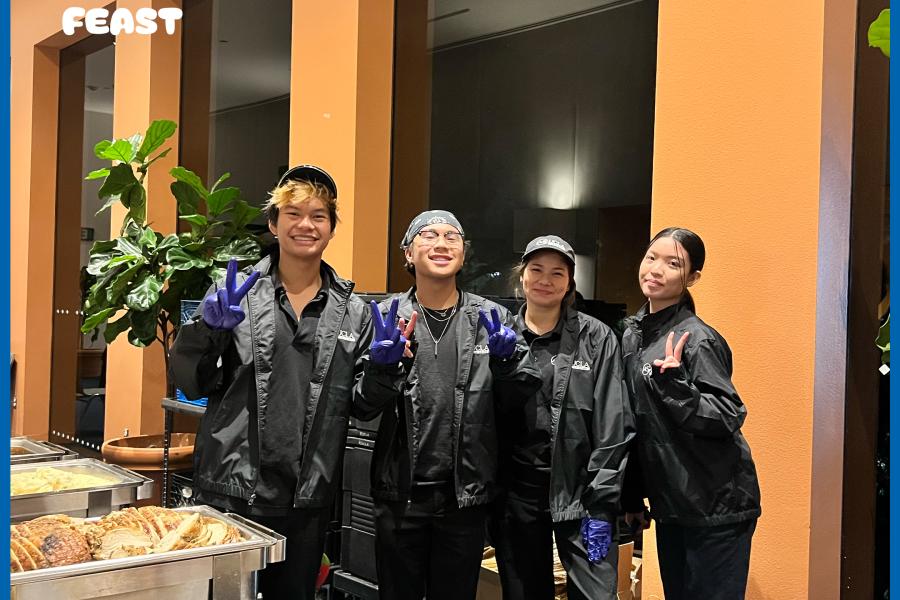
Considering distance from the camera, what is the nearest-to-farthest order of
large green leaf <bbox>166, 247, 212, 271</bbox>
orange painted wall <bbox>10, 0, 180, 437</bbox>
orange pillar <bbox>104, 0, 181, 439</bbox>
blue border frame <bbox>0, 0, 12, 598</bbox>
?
blue border frame <bbox>0, 0, 12, 598</bbox>, large green leaf <bbox>166, 247, 212, 271</bbox>, orange pillar <bbox>104, 0, 181, 439</bbox>, orange painted wall <bbox>10, 0, 180, 437</bbox>

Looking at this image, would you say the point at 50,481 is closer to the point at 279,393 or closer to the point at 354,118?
the point at 279,393

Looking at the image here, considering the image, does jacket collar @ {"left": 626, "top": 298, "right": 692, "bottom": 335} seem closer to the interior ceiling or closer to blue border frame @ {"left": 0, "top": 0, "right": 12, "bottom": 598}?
the interior ceiling

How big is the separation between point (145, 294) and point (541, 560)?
2726 millimetres

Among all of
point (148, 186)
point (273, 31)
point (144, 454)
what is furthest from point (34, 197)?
point (144, 454)

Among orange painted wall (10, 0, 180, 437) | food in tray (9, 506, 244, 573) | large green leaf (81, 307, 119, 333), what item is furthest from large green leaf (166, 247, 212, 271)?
orange painted wall (10, 0, 180, 437)

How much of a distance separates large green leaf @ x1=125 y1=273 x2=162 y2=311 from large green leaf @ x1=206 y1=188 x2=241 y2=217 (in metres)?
0.47

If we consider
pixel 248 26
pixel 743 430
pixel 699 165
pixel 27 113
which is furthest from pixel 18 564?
pixel 27 113

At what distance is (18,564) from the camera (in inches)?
65.6

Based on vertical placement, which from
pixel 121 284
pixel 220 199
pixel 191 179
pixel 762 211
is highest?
pixel 191 179

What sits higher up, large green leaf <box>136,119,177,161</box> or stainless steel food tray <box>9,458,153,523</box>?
large green leaf <box>136,119,177,161</box>

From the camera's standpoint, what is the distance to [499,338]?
8.02 ft

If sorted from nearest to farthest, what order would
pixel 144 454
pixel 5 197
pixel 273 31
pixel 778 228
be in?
pixel 5 197 < pixel 778 228 < pixel 144 454 < pixel 273 31

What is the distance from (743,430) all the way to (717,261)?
0.58 metres

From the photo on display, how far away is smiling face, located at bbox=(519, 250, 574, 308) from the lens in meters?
2.67
